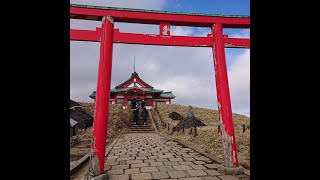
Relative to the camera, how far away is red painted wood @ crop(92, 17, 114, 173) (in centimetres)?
368

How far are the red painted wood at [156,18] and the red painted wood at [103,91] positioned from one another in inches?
7.6

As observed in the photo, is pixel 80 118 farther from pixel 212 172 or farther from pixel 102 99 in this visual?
pixel 212 172

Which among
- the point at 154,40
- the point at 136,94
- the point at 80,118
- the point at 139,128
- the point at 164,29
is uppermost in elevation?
the point at 164,29

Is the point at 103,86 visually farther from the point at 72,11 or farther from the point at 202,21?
the point at 202,21

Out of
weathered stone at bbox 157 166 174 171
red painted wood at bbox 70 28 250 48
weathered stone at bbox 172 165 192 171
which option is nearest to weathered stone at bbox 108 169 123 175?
weathered stone at bbox 157 166 174 171

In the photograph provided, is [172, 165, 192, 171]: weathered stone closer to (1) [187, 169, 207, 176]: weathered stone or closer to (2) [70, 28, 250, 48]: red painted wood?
(1) [187, 169, 207, 176]: weathered stone

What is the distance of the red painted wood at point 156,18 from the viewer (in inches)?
162

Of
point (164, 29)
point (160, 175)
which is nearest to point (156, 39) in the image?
point (164, 29)

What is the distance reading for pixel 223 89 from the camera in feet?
13.9

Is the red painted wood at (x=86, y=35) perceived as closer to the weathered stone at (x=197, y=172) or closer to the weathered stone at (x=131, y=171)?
the weathered stone at (x=131, y=171)

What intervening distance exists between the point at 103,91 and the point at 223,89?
2259 mm
